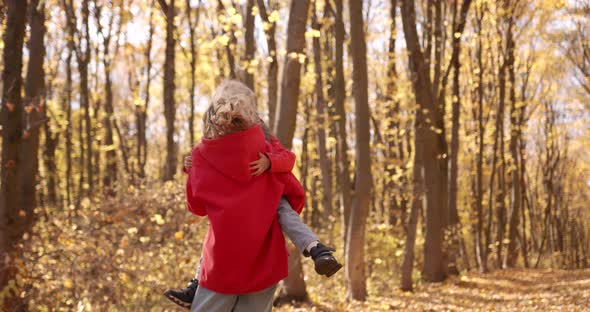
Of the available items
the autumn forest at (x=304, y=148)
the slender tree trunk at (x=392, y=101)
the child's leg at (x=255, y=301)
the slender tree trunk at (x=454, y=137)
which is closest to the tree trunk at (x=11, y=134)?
the autumn forest at (x=304, y=148)

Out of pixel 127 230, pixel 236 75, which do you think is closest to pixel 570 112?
pixel 236 75

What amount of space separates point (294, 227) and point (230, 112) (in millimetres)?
754

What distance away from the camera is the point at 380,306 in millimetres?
9820

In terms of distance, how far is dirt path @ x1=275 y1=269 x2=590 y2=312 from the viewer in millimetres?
9695

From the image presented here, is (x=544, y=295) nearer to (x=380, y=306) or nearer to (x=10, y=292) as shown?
(x=380, y=306)

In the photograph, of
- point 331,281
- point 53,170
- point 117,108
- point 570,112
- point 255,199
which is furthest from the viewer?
point 117,108

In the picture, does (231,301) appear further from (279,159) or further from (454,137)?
(454,137)

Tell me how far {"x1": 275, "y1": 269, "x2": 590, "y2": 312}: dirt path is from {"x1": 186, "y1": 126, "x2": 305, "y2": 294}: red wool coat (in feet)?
18.5

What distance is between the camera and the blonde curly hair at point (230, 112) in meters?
3.48

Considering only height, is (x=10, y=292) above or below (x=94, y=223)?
below

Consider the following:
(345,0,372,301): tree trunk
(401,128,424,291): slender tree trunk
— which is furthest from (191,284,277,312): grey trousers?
(401,128,424,291): slender tree trunk

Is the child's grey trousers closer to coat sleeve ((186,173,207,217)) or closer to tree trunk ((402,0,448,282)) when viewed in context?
coat sleeve ((186,173,207,217))


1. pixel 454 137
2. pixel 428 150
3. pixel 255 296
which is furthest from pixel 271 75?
pixel 454 137

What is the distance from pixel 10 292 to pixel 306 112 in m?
17.4
